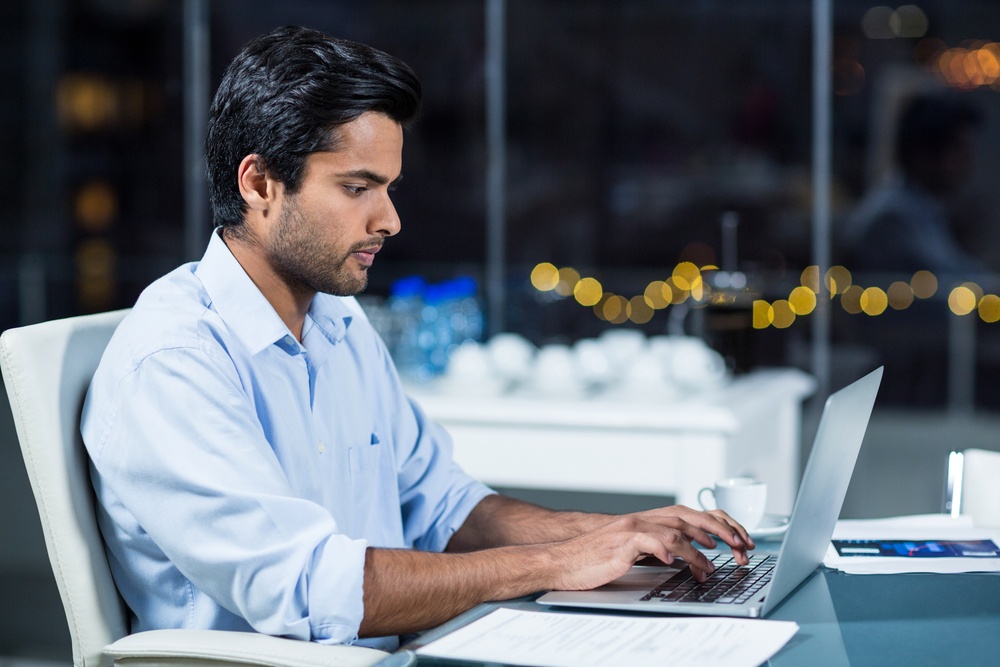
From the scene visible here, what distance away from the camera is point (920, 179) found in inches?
158

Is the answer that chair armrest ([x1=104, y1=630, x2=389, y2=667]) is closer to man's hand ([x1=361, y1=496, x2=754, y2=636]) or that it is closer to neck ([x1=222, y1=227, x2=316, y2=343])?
man's hand ([x1=361, y1=496, x2=754, y2=636])

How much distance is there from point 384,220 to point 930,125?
3019 millimetres

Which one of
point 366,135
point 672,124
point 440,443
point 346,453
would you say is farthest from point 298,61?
point 672,124

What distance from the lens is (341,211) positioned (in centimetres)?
143

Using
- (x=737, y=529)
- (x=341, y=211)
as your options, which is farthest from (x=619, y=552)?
(x=341, y=211)

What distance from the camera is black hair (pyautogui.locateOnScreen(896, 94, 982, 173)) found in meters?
3.95

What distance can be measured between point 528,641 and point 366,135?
0.63 m

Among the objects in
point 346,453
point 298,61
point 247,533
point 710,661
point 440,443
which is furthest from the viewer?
point 440,443

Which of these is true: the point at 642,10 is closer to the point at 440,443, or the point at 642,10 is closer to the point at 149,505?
the point at 440,443

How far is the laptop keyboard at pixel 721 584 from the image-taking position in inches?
47.6

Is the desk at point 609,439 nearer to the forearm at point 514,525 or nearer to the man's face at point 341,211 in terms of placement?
the forearm at point 514,525

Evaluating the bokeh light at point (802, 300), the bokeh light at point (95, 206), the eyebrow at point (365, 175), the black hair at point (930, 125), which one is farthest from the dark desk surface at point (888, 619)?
the bokeh light at point (95, 206)

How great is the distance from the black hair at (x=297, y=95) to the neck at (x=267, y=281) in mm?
73

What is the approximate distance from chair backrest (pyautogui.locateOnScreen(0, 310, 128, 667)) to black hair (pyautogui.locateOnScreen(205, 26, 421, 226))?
1.00ft
